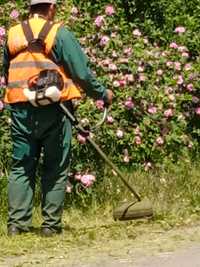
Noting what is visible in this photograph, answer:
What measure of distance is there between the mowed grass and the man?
0.23 metres

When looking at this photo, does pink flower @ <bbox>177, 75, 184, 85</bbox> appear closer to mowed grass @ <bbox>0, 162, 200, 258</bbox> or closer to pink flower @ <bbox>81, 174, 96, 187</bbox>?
mowed grass @ <bbox>0, 162, 200, 258</bbox>

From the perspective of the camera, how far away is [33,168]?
6242 millimetres

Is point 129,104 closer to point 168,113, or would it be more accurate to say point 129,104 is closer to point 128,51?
point 168,113

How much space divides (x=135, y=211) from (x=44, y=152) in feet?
2.93

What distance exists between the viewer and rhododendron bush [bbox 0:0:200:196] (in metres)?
7.60

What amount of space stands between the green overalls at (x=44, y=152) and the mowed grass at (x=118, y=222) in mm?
193

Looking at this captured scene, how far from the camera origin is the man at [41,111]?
6.00m

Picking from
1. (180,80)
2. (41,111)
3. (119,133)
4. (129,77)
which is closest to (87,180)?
(119,133)

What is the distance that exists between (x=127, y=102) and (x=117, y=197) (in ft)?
3.14

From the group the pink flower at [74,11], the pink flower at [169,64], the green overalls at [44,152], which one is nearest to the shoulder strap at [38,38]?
the green overalls at [44,152]

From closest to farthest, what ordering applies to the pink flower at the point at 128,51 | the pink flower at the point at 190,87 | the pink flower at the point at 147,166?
the pink flower at the point at 147,166 < the pink flower at the point at 128,51 < the pink flower at the point at 190,87

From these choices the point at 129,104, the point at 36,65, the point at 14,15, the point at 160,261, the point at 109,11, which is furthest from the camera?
the point at 109,11

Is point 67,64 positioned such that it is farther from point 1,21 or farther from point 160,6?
point 160,6

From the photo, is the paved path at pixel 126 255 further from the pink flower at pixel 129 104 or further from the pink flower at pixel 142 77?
the pink flower at pixel 142 77
